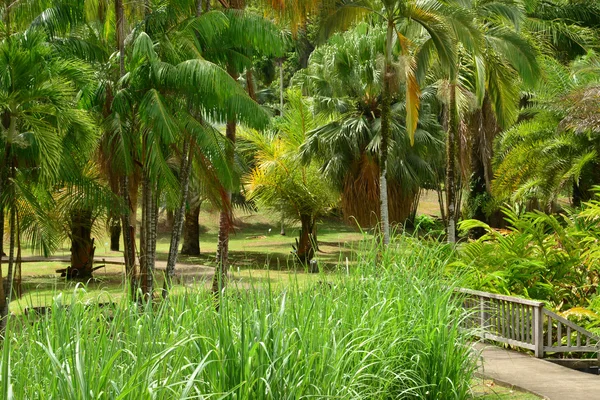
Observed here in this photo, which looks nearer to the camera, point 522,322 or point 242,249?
point 522,322

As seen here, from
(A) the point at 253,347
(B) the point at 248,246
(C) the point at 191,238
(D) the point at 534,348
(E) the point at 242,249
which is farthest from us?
(B) the point at 248,246

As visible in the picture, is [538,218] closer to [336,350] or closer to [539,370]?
[539,370]

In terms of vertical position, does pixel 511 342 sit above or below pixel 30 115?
below

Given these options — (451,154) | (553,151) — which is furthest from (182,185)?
(553,151)

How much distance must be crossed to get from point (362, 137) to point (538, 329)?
19.1 meters

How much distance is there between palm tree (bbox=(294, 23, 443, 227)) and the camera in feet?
97.2

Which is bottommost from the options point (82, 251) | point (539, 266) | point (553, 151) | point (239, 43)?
point (82, 251)

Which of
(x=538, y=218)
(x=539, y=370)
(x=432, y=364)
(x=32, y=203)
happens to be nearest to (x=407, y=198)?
(x=538, y=218)

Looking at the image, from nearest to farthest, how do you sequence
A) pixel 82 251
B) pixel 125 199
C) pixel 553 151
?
1. pixel 125 199
2. pixel 553 151
3. pixel 82 251

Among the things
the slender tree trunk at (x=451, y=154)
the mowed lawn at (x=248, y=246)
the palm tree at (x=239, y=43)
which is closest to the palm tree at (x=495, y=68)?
the slender tree trunk at (x=451, y=154)

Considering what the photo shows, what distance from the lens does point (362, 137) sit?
Result: 97.2 feet

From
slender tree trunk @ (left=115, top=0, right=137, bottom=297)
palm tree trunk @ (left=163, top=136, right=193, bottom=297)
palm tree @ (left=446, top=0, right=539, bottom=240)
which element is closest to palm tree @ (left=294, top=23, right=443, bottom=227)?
palm tree @ (left=446, top=0, right=539, bottom=240)

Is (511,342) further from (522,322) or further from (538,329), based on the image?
(538,329)

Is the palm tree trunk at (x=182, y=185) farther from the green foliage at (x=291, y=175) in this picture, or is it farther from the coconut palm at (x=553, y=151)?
the green foliage at (x=291, y=175)
